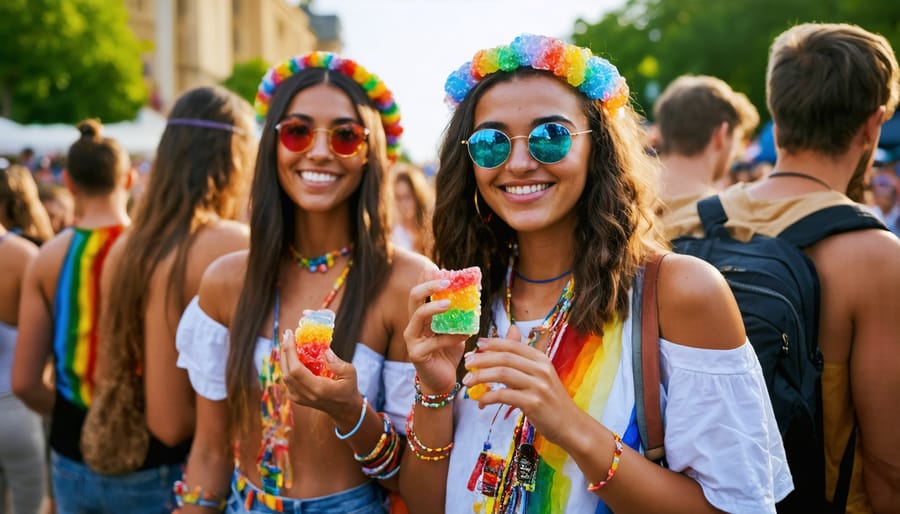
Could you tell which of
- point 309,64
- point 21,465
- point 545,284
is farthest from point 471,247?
point 21,465

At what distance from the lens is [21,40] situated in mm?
26656

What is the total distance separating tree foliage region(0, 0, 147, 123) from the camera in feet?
87.9

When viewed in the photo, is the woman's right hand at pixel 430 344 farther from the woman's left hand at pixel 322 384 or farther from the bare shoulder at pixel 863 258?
the bare shoulder at pixel 863 258

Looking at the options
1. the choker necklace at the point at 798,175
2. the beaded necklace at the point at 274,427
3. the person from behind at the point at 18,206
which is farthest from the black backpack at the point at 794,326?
the person from behind at the point at 18,206

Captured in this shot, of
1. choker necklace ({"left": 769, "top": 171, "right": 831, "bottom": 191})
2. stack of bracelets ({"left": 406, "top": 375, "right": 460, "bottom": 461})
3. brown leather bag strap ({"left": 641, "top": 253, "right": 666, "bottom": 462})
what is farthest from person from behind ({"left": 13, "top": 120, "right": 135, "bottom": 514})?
choker necklace ({"left": 769, "top": 171, "right": 831, "bottom": 191})

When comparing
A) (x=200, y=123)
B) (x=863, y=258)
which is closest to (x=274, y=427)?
→ (x=200, y=123)

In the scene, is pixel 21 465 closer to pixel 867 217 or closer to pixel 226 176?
pixel 226 176

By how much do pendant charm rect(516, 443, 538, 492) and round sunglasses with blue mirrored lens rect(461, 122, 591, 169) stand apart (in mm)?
828

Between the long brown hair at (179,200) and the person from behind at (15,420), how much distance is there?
4.60ft

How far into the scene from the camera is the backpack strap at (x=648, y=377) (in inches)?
73.4

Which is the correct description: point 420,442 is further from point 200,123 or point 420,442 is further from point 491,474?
point 200,123

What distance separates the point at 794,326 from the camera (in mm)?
2264

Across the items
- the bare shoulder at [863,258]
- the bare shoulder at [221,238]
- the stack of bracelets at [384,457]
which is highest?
the bare shoulder at [863,258]

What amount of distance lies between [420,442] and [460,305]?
504 mm
